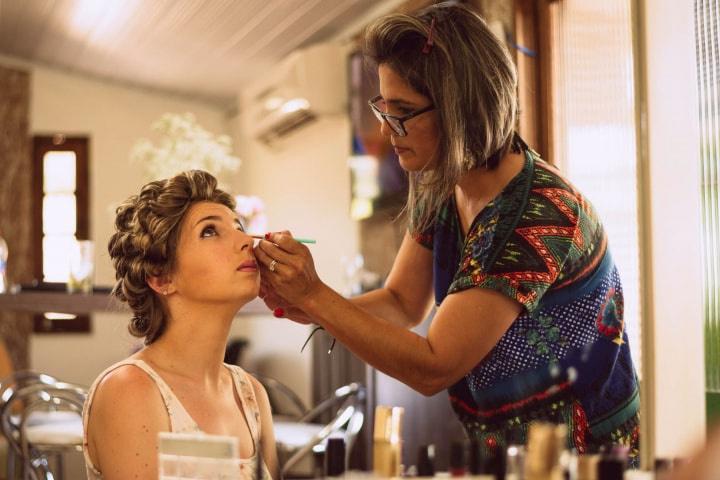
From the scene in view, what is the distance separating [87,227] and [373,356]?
4938 millimetres

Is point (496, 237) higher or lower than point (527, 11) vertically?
lower

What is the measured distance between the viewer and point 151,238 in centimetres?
167

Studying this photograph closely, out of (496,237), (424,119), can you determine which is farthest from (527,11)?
(496,237)

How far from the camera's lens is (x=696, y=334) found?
1.11 metres

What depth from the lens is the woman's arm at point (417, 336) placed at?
141cm

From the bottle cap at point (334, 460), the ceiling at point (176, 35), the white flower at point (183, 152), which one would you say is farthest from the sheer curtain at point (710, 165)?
the white flower at point (183, 152)

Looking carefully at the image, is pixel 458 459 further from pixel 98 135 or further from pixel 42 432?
pixel 98 135

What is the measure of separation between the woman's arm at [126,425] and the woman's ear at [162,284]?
0.18 meters

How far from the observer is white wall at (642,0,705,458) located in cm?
112

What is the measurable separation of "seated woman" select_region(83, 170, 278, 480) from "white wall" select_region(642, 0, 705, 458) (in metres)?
0.64

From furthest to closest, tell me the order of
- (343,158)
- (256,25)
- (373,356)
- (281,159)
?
1. (281,159)
2. (343,158)
3. (256,25)
4. (373,356)

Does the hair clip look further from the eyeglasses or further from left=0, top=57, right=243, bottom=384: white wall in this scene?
left=0, top=57, right=243, bottom=384: white wall

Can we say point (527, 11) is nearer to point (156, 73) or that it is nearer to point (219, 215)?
point (219, 215)

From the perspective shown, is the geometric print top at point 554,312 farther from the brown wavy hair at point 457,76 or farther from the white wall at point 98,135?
the white wall at point 98,135
